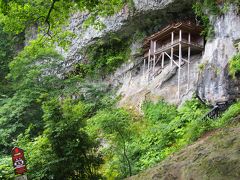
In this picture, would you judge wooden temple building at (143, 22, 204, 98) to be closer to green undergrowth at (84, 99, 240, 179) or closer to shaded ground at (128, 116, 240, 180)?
green undergrowth at (84, 99, 240, 179)

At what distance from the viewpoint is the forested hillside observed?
9.46 meters

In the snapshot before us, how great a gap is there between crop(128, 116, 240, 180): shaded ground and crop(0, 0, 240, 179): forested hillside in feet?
9.82

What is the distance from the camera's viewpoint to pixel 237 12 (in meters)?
17.8

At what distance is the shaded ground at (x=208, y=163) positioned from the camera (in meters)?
5.50

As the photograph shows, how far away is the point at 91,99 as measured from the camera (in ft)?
75.1

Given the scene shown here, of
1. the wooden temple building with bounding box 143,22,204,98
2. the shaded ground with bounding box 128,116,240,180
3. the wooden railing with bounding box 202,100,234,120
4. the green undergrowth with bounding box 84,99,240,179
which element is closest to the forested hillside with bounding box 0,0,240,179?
the green undergrowth with bounding box 84,99,240,179

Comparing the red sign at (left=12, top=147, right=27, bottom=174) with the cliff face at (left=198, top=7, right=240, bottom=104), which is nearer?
the red sign at (left=12, top=147, right=27, bottom=174)

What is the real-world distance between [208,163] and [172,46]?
1453 cm

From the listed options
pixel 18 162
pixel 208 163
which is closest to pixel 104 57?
pixel 18 162

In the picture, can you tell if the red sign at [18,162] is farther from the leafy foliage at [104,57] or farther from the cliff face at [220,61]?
the leafy foliage at [104,57]

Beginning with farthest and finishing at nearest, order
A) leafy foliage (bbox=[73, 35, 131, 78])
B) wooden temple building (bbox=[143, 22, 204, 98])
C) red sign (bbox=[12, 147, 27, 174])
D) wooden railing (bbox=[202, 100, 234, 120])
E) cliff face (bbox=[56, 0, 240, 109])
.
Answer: leafy foliage (bbox=[73, 35, 131, 78]) → wooden temple building (bbox=[143, 22, 204, 98]) → cliff face (bbox=[56, 0, 240, 109]) → wooden railing (bbox=[202, 100, 234, 120]) → red sign (bbox=[12, 147, 27, 174])

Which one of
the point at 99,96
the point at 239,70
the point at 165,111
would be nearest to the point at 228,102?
the point at 239,70

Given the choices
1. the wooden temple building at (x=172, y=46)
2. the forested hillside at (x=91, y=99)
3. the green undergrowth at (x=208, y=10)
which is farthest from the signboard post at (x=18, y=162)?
the green undergrowth at (x=208, y=10)

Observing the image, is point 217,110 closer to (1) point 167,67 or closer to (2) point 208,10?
(1) point 167,67
